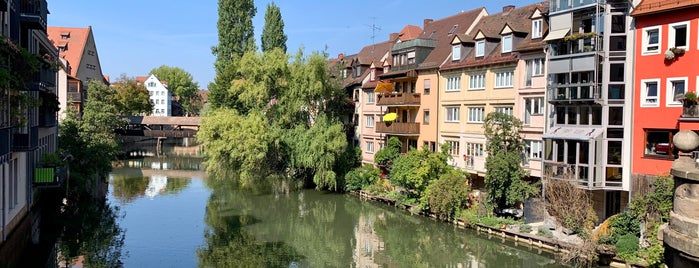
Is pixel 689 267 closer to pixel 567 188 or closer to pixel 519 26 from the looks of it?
pixel 567 188

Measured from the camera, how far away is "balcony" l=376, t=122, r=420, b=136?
42.2m

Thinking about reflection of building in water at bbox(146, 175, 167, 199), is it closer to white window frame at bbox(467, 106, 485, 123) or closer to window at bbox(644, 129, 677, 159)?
white window frame at bbox(467, 106, 485, 123)

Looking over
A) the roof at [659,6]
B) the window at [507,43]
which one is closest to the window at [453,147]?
the window at [507,43]

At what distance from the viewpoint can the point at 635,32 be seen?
25.8 m

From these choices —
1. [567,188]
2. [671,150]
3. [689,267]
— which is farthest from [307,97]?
[689,267]

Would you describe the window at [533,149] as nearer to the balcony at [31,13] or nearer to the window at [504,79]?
the window at [504,79]

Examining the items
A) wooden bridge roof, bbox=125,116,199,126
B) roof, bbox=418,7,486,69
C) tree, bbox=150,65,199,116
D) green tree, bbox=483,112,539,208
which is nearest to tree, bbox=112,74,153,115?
wooden bridge roof, bbox=125,116,199,126

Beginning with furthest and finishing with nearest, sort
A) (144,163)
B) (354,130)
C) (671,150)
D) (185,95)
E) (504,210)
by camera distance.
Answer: (185,95) < (144,163) < (354,130) < (504,210) < (671,150)

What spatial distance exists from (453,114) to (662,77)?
1565 cm

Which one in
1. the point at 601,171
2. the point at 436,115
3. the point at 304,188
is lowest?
the point at 304,188

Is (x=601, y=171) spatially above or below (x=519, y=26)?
below

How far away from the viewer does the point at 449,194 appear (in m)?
31.7

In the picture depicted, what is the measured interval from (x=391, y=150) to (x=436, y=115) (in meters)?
4.61

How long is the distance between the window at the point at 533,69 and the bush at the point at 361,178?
47.9 ft
